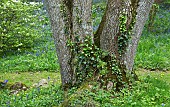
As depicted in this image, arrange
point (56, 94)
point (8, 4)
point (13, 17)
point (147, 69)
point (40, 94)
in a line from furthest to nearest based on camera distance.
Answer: point (13, 17) < point (8, 4) < point (147, 69) < point (40, 94) < point (56, 94)

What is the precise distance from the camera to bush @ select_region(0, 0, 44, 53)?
11.3 m

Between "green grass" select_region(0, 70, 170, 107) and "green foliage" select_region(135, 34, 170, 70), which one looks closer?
"green grass" select_region(0, 70, 170, 107)

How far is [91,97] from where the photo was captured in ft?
16.9

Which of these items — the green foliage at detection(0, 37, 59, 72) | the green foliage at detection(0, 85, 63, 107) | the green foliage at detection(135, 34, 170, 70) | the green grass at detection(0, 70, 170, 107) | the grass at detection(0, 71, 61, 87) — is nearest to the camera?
the green grass at detection(0, 70, 170, 107)

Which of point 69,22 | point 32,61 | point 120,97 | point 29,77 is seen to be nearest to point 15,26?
point 32,61

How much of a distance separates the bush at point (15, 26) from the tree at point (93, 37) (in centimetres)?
583

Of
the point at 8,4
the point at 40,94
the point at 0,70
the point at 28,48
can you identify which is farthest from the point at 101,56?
the point at 28,48

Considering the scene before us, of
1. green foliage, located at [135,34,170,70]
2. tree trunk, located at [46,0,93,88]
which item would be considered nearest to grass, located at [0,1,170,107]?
green foliage, located at [135,34,170,70]

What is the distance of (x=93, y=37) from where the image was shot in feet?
18.8

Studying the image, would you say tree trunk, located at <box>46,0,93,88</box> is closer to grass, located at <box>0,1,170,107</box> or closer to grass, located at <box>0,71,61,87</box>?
grass, located at <box>0,1,170,107</box>

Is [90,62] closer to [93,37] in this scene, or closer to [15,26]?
[93,37]

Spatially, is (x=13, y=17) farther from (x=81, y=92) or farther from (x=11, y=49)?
(x=81, y=92)

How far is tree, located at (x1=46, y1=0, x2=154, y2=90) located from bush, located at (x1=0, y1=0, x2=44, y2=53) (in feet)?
19.1

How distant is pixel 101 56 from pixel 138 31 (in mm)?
789
